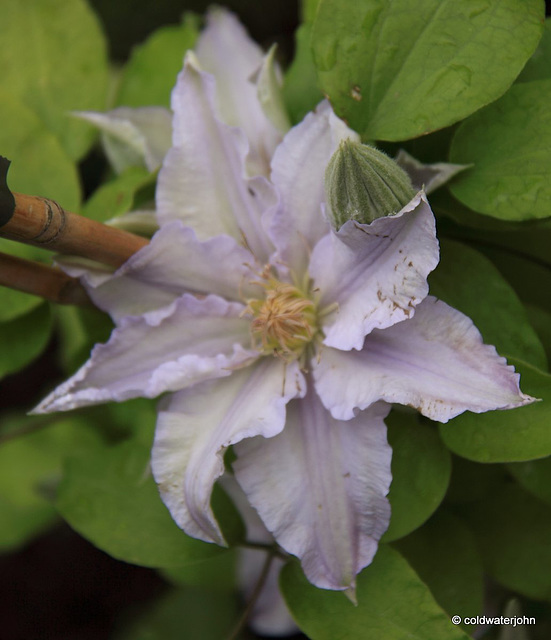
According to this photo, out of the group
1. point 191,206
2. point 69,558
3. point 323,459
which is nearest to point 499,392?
point 323,459

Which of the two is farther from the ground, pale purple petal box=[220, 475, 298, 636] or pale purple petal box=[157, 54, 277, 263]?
pale purple petal box=[157, 54, 277, 263]

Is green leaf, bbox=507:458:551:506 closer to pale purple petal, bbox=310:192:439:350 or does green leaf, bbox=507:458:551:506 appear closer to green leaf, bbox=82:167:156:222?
pale purple petal, bbox=310:192:439:350

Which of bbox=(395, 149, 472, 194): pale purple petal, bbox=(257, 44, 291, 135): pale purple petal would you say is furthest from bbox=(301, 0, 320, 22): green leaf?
bbox=(395, 149, 472, 194): pale purple petal

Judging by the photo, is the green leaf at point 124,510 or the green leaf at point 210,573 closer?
the green leaf at point 124,510

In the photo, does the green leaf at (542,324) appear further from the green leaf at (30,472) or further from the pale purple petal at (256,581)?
the green leaf at (30,472)

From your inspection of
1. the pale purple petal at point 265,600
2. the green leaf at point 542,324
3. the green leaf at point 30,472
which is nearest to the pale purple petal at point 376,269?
the green leaf at point 542,324

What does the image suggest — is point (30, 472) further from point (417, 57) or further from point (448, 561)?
point (417, 57)
